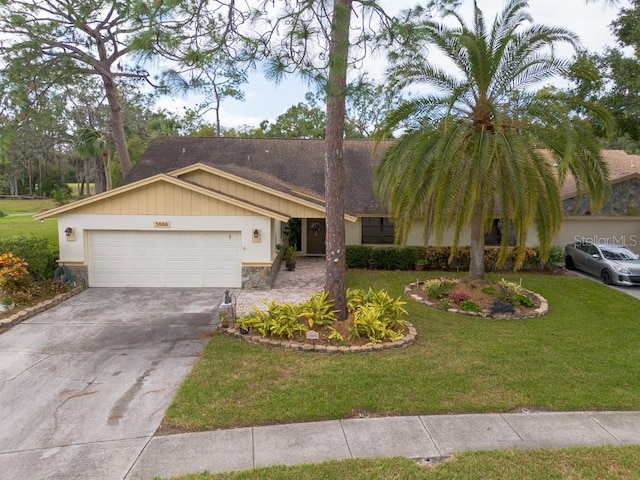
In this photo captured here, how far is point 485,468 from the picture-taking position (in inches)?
191

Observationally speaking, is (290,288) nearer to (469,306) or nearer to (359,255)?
(359,255)

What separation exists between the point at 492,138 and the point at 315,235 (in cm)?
1019

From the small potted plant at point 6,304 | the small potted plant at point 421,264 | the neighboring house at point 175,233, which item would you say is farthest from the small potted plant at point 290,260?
the small potted plant at point 6,304

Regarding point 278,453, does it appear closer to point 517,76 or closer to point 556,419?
point 556,419

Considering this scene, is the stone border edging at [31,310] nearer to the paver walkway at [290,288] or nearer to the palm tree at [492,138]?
the paver walkway at [290,288]

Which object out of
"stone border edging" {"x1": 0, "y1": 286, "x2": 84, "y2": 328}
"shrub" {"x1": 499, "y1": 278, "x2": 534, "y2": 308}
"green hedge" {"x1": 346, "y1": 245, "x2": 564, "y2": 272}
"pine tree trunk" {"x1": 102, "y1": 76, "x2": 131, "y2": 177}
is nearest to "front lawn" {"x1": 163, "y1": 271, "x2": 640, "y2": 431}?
"shrub" {"x1": 499, "y1": 278, "x2": 534, "y2": 308}

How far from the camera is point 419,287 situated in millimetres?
14203

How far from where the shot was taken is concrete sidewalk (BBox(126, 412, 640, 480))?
16.6 feet

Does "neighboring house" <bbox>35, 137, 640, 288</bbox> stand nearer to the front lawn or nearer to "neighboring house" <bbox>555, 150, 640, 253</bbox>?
the front lawn

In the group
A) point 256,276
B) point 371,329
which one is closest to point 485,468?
point 371,329

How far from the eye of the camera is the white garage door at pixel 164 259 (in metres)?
14.0

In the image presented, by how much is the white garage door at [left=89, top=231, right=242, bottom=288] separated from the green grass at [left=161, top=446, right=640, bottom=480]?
9.69 meters

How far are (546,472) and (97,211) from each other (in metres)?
13.2

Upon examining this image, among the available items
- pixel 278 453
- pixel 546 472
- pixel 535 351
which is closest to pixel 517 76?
pixel 535 351
